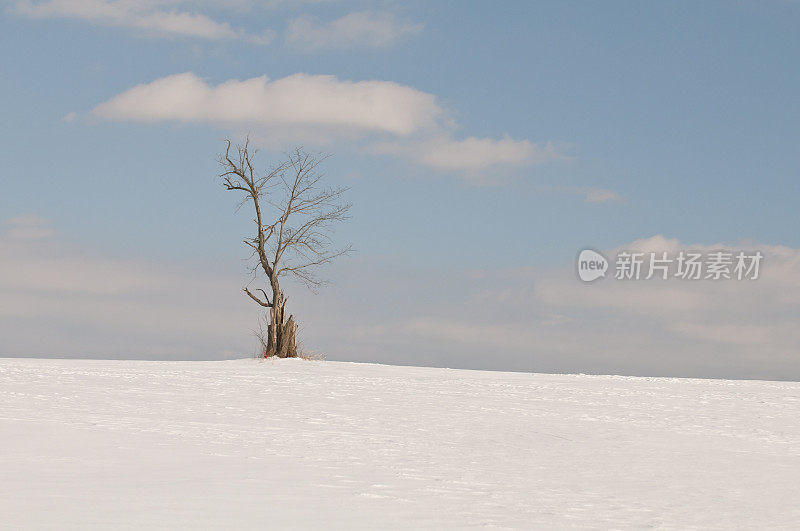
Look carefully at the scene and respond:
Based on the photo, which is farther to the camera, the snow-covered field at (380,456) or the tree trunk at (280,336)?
the tree trunk at (280,336)

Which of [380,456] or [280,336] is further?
[280,336]

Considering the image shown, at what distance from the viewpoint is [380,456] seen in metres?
7.25

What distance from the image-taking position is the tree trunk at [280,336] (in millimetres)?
19594

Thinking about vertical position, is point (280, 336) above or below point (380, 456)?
above

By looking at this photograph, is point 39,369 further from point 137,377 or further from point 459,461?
point 459,461

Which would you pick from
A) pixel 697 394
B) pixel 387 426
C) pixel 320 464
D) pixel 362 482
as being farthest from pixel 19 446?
pixel 697 394

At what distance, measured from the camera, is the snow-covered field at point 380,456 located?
17.2 feet

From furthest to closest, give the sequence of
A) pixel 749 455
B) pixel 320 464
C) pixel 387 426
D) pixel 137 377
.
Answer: pixel 137 377, pixel 387 426, pixel 749 455, pixel 320 464

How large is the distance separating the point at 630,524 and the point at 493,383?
31.6 ft

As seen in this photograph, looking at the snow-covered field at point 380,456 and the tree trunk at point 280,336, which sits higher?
the tree trunk at point 280,336

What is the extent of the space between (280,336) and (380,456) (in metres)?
12.7

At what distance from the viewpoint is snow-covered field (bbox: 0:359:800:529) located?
5.24 m

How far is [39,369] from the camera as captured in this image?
14672mm

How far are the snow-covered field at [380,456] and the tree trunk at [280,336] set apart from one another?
5.87 meters
